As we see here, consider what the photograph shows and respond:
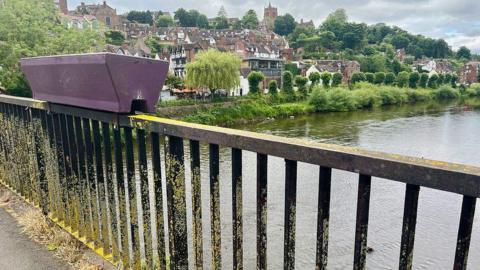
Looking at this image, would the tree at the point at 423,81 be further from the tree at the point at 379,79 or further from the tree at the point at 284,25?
the tree at the point at 284,25

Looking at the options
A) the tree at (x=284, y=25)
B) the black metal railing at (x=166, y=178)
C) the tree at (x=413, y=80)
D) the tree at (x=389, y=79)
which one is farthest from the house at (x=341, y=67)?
the black metal railing at (x=166, y=178)

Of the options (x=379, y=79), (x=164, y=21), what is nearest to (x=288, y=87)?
(x=379, y=79)

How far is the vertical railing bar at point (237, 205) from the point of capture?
4.29 ft

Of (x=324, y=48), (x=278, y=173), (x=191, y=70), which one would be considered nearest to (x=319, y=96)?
(x=191, y=70)

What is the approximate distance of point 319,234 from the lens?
1.16m

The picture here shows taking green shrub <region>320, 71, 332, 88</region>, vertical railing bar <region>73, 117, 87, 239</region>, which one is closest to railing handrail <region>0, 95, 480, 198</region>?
vertical railing bar <region>73, 117, 87, 239</region>

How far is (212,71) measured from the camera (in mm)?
26922

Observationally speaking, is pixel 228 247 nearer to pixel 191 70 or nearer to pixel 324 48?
pixel 191 70

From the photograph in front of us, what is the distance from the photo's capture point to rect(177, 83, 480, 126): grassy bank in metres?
24.2

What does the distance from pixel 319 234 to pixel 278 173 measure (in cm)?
1113

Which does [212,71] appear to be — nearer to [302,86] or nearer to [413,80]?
[302,86]

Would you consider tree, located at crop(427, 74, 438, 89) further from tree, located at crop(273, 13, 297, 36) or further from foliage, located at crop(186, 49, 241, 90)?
tree, located at crop(273, 13, 297, 36)

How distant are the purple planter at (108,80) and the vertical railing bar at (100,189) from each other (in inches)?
7.2

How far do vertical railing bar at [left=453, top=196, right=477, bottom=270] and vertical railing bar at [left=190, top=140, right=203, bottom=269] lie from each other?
89cm
